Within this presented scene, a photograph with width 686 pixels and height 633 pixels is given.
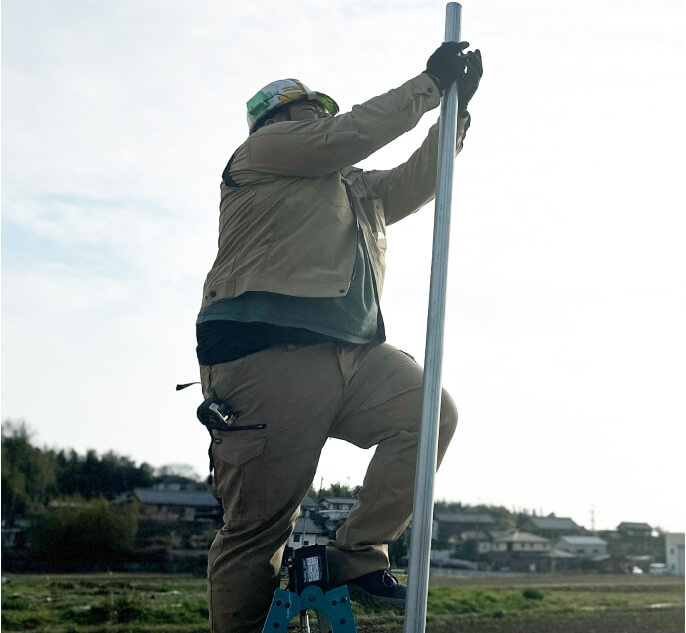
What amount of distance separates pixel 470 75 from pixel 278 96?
2.23 ft

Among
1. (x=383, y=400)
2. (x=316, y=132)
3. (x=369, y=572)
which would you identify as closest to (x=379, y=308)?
(x=383, y=400)

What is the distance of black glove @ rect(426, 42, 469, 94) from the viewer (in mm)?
2846

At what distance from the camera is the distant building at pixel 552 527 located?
23219mm

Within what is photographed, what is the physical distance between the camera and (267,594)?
279 cm

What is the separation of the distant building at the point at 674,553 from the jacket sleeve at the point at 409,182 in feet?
75.4

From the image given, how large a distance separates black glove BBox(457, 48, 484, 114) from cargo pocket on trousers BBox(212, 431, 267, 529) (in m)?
1.28

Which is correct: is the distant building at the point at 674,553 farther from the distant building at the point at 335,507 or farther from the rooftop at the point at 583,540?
the distant building at the point at 335,507

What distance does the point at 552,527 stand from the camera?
23344mm

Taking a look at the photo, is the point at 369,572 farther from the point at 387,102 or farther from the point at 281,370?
the point at 387,102

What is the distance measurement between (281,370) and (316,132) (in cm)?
76

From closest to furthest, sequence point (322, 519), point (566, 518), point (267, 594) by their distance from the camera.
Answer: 1. point (267, 594)
2. point (322, 519)
3. point (566, 518)

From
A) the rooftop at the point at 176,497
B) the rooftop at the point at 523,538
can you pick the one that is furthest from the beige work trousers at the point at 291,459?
the rooftop at the point at 523,538

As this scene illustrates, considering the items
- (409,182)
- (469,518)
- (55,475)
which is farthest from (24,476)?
(409,182)

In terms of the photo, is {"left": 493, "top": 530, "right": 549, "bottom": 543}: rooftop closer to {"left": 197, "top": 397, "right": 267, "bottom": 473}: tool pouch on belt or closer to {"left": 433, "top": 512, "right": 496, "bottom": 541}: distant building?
{"left": 433, "top": 512, "right": 496, "bottom": 541}: distant building
